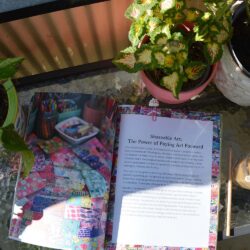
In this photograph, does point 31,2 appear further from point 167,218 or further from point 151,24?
point 167,218

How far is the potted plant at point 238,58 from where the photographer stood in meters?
0.80

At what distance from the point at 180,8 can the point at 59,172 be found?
422mm

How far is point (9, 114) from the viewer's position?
799 mm

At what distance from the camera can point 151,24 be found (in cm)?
73

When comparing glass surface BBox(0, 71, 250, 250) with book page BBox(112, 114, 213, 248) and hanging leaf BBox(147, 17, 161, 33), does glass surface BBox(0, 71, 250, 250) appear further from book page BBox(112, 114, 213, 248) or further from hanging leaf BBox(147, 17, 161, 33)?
hanging leaf BBox(147, 17, 161, 33)

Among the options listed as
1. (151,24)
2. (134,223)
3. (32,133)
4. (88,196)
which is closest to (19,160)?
(32,133)

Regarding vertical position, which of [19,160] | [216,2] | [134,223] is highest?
[216,2]

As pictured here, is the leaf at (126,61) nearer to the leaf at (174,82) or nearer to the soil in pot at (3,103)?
the leaf at (174,82)

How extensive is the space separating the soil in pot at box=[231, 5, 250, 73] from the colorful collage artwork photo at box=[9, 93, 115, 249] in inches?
11.2

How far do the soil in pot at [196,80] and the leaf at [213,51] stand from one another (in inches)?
2.9

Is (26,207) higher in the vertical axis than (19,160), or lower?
lower

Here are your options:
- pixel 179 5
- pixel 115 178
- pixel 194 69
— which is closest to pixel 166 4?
pixel 179 5

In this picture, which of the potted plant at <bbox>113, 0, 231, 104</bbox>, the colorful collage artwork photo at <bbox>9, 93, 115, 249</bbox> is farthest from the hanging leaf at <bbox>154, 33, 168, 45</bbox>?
the colorful collage artwork photo at <bbox>9, 93, 115, 249</bbox>

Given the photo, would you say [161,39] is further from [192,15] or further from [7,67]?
[7,67]
